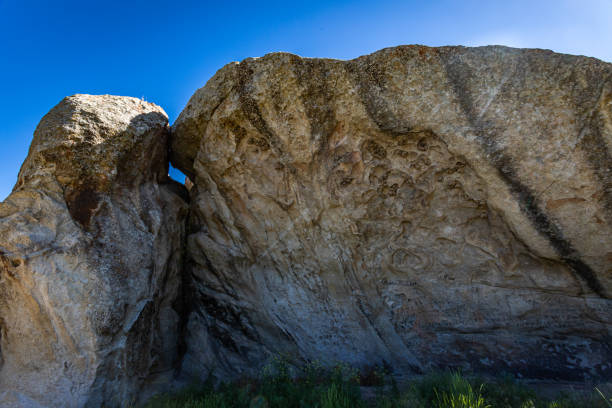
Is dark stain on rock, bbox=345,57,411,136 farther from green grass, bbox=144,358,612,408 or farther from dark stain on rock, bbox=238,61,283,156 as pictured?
green grass, bbox=144,358,612,408

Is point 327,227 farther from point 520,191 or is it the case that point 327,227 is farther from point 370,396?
point 520,191

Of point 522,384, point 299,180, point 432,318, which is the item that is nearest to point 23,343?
point 299,180

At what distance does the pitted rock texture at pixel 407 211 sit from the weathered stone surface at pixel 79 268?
1169mm

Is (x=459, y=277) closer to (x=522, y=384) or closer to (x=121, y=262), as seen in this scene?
(x=522, y=384)

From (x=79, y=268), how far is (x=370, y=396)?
13.6 feet

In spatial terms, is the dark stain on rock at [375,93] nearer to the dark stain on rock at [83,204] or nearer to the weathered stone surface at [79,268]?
the weathered stone surface at [79,268]

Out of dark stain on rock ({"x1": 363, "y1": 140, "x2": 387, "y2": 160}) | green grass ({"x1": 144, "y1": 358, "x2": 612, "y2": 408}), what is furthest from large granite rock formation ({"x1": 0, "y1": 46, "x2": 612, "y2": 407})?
green grass ({"x1": 144, "y1": 358, "x2": 612, "y2": 408})

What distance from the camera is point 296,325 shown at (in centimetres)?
585

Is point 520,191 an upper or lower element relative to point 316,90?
Result: lower

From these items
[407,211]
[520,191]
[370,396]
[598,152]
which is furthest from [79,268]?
[598,152]

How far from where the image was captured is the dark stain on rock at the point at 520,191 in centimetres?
470

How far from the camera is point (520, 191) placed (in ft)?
15.5

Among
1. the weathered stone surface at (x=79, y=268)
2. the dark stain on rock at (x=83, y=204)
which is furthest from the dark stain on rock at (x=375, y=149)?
the dark stain on rock at (x=83, y=204)

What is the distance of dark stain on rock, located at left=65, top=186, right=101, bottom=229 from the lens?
502cm
